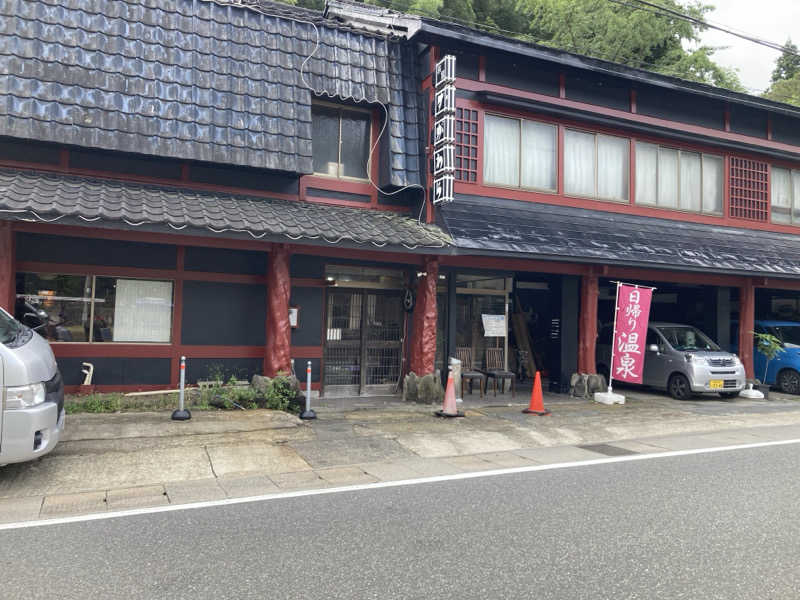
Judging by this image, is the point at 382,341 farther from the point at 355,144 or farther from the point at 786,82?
the point at 786,82

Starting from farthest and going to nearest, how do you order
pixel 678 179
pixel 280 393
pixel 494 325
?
1. pixel 678 179
2. pixel 494 325
3. pixel 280 393

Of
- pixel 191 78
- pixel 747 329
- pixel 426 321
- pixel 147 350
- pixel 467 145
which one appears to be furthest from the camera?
pixel 747 329

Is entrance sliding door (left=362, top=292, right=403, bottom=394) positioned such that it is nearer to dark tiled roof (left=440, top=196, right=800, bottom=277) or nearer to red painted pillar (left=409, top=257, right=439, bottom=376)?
red painted pillar (left=409, top=257, right=439, bottom=376)

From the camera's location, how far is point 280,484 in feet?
20.4

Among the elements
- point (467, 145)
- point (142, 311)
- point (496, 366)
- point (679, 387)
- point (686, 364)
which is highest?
point (467, 145)

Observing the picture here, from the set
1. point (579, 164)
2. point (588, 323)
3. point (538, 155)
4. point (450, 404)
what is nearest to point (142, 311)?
point (450, 404)

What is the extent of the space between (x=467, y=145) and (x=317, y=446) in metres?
7.28

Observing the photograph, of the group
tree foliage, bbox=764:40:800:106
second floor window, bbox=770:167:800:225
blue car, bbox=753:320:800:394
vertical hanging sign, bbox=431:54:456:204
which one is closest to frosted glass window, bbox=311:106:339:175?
vertical hanging sign, bbox=431:54:456:204

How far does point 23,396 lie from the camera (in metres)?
5.65

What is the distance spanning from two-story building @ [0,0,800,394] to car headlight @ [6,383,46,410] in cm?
291

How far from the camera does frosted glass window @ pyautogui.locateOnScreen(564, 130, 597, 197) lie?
539 inches

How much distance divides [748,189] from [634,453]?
37.5ft

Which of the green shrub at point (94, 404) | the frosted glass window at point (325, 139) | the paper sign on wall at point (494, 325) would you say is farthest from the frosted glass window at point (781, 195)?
the green shrub at point (94, 404)

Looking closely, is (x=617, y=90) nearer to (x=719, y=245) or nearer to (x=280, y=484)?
(x=719, y=245)
